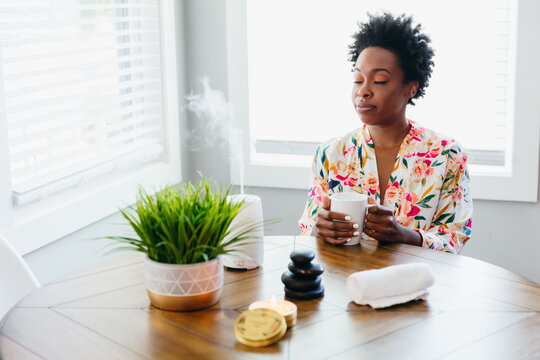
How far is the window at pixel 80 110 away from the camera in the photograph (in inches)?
84.7

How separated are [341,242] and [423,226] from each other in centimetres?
38

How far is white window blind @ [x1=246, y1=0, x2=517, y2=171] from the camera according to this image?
108 inches

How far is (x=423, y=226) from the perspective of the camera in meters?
2.03

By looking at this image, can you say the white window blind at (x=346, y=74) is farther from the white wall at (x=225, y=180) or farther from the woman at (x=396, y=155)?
the woman at (x=396, y=155)

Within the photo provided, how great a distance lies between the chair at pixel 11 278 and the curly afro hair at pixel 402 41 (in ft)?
3.74

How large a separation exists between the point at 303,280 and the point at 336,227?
333mm

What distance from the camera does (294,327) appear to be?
4.24ft

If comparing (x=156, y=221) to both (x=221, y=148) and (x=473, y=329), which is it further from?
(x=221, y=148)

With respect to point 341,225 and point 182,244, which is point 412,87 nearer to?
point 341,225

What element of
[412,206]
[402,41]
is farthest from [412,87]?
[412,206]

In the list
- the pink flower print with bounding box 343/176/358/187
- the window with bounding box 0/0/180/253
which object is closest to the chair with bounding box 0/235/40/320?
the window with bounding box 0/0/180/253

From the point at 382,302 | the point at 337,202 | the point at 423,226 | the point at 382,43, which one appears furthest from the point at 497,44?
the point at 382,302

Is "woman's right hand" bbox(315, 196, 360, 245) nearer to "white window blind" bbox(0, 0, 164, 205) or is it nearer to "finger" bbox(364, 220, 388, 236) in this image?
"finger" bbox(364, 220, 388, 236)

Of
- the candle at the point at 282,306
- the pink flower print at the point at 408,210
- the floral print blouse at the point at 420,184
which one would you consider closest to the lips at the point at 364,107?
the floral print blouse at the point at 420,184
